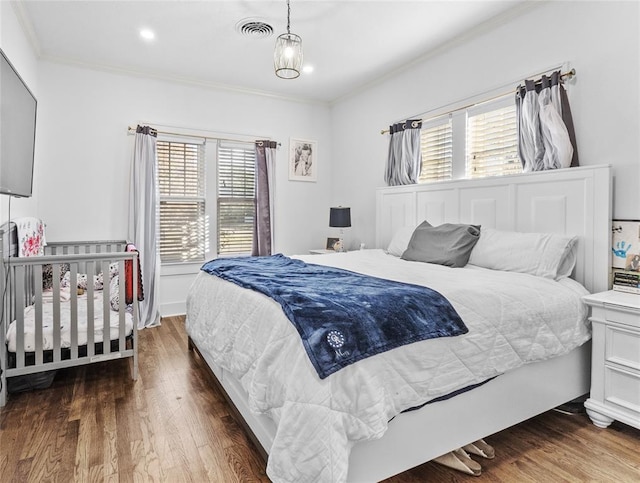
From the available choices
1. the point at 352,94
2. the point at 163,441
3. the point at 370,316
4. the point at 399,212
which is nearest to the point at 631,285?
the point at 370,316

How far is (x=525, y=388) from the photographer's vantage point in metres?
1.91

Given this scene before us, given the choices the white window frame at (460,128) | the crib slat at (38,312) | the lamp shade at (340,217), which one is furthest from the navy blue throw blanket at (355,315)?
the lamp shade at (340,217)

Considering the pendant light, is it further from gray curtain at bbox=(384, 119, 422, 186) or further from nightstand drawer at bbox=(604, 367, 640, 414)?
nightstand drawer at bbox=(604, 367, 640, 414)

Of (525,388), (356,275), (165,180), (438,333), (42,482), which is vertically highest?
(165,180)

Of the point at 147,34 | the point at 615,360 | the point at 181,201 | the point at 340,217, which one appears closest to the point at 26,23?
the point at 147,34

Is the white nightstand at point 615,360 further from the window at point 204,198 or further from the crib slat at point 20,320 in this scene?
the window at point 204,198

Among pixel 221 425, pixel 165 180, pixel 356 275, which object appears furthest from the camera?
pixel 165 180

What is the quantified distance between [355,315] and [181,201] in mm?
3533

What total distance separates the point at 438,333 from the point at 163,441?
144cm

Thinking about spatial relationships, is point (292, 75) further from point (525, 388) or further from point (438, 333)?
point (525, 388)

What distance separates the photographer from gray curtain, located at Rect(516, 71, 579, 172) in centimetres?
254

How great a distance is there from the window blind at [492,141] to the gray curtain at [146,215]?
318cm

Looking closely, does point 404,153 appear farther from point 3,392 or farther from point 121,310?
point 3,392

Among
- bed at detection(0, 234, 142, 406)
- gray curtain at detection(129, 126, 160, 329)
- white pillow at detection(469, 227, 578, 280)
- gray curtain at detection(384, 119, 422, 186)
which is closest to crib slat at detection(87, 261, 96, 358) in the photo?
bed at detection(0, 234, 142, 406)
